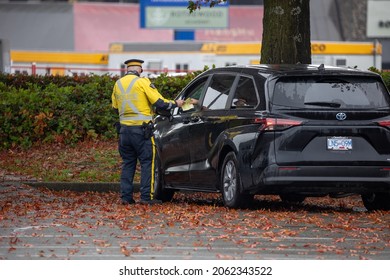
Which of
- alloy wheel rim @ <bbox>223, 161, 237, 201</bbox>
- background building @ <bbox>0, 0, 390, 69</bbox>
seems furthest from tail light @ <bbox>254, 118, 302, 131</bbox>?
background building @ <bbox>0, 0, 390, 69</bbox>

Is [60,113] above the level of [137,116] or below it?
below

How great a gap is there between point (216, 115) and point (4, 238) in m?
4.00

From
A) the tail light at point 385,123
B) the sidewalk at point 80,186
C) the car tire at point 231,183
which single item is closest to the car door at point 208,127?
the car tire at point 231,183

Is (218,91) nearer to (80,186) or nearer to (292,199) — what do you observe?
(292,199)

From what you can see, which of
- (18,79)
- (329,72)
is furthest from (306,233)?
(18,79)

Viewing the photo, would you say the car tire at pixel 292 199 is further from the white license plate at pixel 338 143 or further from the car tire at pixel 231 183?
the white license plate at pixel 338 143

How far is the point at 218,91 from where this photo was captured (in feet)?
49.8

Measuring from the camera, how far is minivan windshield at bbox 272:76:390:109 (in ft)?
45.8

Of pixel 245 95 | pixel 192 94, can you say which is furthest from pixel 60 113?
pixel 245 95

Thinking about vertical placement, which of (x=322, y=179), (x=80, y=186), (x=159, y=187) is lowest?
(x=80, y=186)

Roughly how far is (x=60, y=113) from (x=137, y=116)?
868cm

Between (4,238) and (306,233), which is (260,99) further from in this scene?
(4,238)

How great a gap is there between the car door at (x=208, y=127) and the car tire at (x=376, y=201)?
6.15ft
